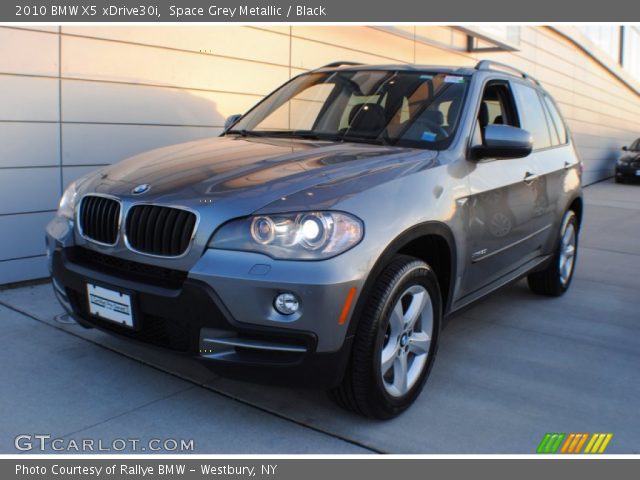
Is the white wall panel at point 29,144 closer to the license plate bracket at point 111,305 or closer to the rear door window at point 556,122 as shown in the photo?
the license plate bracket at point 111,305

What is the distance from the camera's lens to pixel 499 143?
3.83 m

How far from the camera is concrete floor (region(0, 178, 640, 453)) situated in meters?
3.11

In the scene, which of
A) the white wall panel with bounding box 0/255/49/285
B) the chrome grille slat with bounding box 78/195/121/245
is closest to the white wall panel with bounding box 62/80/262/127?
the white wall panel with bounding box 0/255/49/285

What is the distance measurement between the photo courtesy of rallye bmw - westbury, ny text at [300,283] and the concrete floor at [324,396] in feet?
0.06

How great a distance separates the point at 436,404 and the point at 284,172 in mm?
1418

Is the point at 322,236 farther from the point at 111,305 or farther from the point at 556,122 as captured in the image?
the point at 556,122

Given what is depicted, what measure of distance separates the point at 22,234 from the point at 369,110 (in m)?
3.13

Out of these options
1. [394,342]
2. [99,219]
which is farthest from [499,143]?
[99,219]

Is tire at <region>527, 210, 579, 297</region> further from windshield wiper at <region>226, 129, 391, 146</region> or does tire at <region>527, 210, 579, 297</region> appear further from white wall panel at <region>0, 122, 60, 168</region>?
white wall panel at <region>0, 122, 60, 168</region>

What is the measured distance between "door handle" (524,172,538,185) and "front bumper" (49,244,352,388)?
7.31 ft

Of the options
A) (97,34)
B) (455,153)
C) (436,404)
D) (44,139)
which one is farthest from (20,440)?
(97,34)

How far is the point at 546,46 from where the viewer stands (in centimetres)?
1694

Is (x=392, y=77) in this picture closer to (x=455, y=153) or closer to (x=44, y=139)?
(x=455, y=153)

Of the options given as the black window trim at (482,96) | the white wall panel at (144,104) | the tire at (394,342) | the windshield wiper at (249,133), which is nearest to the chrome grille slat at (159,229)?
the tire at (394,342)
